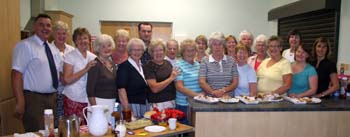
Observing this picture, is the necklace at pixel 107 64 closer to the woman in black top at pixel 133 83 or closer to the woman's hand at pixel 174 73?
Answer: the woman in black top at pixel 133 83

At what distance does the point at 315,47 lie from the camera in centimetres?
330

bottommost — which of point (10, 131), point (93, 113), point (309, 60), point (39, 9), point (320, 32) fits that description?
point (10, 131)

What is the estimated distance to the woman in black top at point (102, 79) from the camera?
2.76 m

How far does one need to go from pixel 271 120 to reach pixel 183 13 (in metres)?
4.33

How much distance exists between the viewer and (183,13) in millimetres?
6488

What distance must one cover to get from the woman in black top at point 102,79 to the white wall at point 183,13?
3.73 meters

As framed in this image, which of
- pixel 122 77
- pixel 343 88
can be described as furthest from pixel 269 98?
pixel 122 77

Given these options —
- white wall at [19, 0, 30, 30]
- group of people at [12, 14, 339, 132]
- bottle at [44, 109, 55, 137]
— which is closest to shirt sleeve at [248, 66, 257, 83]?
group of people at [12, 14, 339, 132]

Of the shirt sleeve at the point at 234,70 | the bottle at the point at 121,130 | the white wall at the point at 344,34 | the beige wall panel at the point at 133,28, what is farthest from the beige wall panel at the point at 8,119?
the white wall at the point at 344,34

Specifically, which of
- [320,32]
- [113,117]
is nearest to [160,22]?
[320,32]

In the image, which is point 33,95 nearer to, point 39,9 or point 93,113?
point 93,113

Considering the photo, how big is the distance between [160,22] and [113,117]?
14.4ft

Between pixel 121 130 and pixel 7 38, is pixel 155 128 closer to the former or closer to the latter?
pixel 121 130

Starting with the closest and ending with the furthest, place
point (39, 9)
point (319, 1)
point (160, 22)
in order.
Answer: point (319, 1)
point (39, 9)
point (160, 22)
